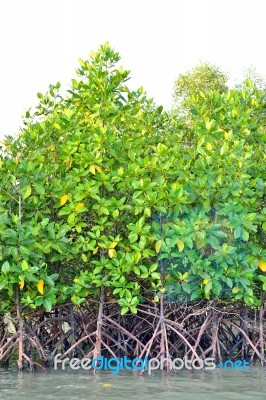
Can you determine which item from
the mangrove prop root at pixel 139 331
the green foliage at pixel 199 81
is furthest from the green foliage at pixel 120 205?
the green foliage at pixel 199 81

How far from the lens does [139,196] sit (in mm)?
10242

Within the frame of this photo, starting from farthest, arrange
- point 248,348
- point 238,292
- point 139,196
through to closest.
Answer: point 248,348, point 238,292, point 139,196

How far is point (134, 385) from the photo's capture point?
9570 millimetres

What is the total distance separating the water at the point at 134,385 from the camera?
896cm

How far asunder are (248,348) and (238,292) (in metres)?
1.22

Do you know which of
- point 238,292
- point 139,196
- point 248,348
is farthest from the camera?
point 248,348

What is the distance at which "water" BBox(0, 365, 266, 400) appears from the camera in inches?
353

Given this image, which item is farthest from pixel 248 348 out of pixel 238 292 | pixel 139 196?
pixel 139 196

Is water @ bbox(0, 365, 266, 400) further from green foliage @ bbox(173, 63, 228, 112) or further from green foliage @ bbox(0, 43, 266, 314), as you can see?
green foliage @ bbox(173, 63, 228, 112)

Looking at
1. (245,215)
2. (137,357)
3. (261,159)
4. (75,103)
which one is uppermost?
(75,103)

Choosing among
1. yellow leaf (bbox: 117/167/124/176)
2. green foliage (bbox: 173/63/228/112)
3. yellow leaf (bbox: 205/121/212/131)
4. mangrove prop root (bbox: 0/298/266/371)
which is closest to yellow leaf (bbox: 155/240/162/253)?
mangrove prop root (bbox: 0/298/266/371)

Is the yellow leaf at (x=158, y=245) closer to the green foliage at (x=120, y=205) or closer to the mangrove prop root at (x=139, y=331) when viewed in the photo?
the green foliage at (x=120, y=205)

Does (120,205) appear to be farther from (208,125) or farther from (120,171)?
(208,125)

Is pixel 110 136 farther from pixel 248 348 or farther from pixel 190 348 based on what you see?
pixel 248 348
